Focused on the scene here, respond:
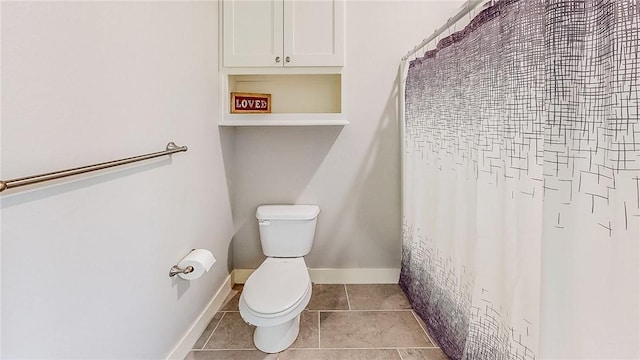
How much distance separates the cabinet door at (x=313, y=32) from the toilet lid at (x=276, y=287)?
127 cm

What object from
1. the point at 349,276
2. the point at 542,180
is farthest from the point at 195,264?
the point at 542,180

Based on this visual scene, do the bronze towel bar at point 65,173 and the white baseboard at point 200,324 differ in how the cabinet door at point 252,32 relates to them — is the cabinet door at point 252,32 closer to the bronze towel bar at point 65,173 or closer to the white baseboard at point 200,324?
the bronze towel bar at point 65,173

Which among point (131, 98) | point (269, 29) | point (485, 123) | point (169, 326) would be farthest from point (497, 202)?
point (269, 29)

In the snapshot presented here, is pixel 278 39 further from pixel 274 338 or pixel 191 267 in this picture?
pixel 274 338

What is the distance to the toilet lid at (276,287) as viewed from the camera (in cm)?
156

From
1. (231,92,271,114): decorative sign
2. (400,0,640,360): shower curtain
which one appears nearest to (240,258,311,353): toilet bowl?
(400,0,640,360): shower curtain

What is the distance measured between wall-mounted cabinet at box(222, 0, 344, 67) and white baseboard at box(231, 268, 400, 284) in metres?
1.47

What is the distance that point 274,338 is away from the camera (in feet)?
5.49

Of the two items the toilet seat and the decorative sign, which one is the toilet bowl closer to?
the toilet seat

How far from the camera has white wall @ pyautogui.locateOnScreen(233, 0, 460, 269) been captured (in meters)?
2.34

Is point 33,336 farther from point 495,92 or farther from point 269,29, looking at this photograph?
point 269,29

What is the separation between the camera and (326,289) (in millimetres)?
2387

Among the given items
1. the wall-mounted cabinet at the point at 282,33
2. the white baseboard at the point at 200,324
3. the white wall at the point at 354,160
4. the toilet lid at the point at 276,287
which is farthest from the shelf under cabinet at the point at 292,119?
the white baseboard at the point at 200,324

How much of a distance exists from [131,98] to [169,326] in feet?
3.21
